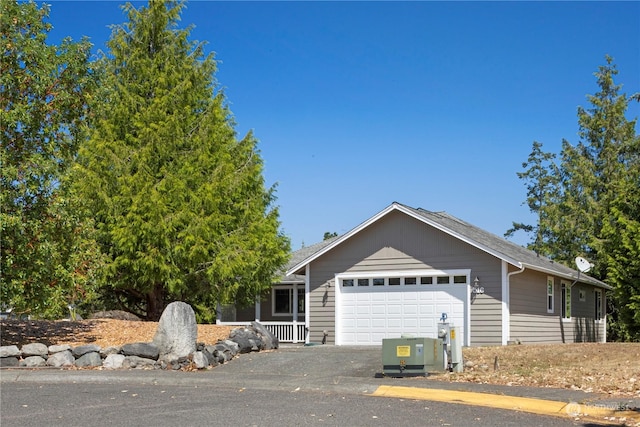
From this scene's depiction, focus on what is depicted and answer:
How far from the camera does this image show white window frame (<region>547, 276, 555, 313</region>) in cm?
2719

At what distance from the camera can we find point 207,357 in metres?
17.0

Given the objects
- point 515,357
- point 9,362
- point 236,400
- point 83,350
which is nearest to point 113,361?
point 83,350

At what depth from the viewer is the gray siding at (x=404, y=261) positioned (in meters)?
23.3

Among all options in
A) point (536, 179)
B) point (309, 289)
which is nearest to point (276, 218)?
point (309, 289)

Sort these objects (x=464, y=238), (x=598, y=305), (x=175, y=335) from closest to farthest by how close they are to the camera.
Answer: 1. (x=175, y=335)
2. (x=464, y=238)
3. (x=598, y=305)

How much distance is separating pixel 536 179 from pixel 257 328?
39.3m

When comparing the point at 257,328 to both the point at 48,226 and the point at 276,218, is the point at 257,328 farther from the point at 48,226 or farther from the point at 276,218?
the point at 276,218

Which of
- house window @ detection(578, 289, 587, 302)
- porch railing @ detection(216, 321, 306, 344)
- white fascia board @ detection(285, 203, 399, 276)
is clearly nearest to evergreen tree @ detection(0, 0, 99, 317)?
white fascia board @ detection(285, 203, 399, 276)

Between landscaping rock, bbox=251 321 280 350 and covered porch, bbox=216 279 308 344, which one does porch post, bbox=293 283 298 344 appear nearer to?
covered porch, bbox=216 279 308 344

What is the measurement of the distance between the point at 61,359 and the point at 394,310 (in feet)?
37.2

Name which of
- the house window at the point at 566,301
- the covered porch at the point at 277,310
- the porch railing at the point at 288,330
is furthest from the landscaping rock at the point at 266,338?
the house window at the point at 566,301

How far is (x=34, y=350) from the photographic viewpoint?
1692 centimetres

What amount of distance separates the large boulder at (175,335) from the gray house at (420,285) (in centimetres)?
912

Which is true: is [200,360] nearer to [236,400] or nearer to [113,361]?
[113,361]
